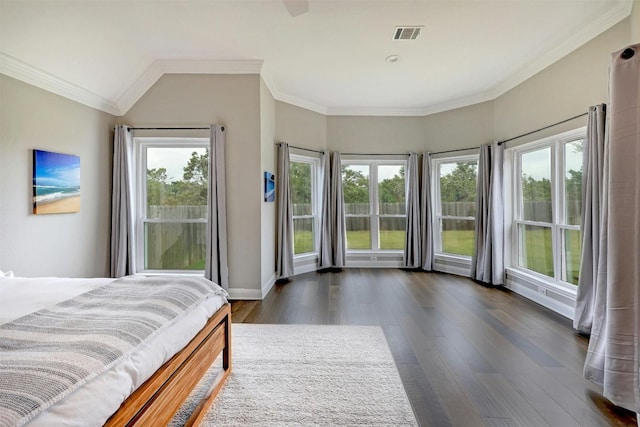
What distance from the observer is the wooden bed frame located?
1182 mm

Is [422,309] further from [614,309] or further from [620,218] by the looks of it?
[620,218]

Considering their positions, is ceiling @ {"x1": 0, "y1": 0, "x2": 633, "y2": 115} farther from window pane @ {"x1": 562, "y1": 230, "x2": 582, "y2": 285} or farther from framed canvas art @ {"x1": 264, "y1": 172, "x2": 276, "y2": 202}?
window pane @ {"x1": 562, "y1": 230, "x2": 582, "y2": 285}

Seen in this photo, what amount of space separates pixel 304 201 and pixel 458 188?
2718mm

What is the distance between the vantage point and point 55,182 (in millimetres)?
3139

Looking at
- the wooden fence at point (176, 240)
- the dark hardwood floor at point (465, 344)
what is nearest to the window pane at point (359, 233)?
the dark hardwood floor at point (465, 344)

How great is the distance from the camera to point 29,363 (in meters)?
1.02

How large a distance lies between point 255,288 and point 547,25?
4.28 meters

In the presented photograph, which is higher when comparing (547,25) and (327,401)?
(547,25)

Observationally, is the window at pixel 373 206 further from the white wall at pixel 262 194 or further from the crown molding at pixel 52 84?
the crown molding at pixel 52 84

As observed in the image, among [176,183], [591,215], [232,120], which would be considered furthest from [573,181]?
[176,183]

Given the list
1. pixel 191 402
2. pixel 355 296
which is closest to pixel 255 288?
pixel 355 296

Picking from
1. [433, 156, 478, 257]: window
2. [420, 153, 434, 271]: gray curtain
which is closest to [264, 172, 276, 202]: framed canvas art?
[420, 153, 434, 271]: gray curtain

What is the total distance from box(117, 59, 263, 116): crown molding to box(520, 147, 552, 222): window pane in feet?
12.4

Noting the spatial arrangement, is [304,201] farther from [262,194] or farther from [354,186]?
[262,194]
